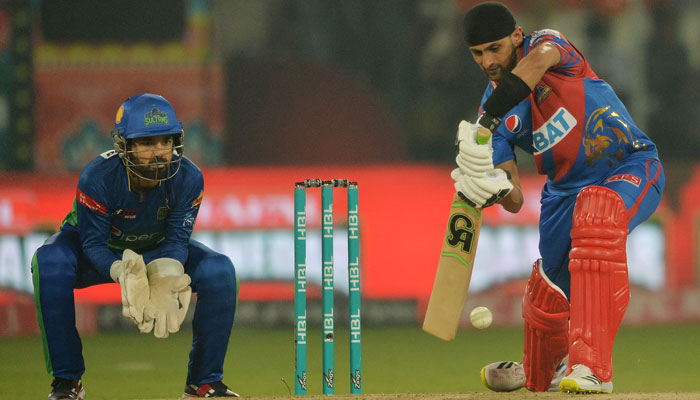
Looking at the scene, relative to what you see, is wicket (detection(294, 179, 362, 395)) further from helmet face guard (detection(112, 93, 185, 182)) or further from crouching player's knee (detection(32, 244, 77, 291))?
crouching player's knee (detection(32, 244, 77, 291))

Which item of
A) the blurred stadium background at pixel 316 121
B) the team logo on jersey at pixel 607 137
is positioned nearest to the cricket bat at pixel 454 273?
the team logo on jersey at pixel 607 137

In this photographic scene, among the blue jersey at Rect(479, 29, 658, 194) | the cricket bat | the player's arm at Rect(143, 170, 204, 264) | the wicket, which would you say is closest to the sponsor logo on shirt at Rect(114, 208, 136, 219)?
the player's arm at Rect(143, 170, 204, 264)

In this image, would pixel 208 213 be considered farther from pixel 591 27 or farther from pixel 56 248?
pixel 56 248

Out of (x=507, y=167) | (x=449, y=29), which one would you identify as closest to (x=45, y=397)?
(x=507, y=167)

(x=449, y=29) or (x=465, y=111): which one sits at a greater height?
(x=449, y=29)

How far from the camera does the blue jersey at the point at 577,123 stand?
3.69 metres

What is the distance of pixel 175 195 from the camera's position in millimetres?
3910

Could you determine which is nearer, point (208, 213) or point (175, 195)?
point (175, 195)

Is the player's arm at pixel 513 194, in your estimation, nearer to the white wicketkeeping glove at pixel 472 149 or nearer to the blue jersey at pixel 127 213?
the white wicketkeeping glove at pixel 472 149

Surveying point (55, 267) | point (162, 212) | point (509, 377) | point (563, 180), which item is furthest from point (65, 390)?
point (563, 180)

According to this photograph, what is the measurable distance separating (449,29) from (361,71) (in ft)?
2.77

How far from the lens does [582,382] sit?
327 cm

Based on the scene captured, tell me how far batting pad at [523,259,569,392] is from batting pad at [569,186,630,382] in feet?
1.79

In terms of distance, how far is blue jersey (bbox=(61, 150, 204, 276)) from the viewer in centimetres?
378
